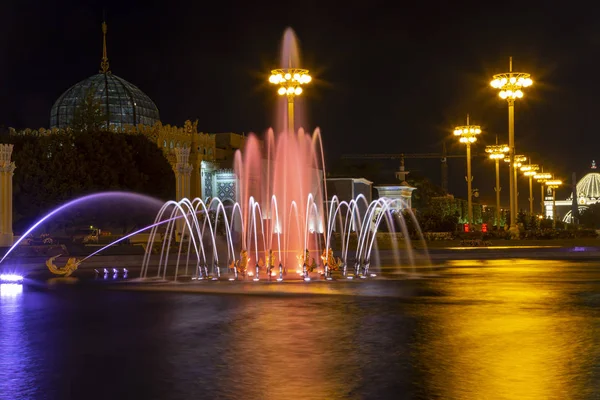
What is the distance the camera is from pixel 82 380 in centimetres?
962

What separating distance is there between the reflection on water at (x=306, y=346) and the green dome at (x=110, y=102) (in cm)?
6440

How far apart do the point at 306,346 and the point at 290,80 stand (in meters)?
18.7

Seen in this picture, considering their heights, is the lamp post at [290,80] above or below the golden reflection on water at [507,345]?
above

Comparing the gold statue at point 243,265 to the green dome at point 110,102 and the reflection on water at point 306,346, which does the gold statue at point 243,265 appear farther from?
the green dome at point 110,102

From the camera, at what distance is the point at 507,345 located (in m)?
11.6

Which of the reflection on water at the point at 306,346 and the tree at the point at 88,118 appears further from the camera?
the tree at the point at 88,118

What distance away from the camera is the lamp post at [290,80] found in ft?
97.0

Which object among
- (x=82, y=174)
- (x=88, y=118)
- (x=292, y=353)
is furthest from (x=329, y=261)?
(x=88, y=118)

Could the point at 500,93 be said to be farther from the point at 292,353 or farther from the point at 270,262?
the point at 292,353

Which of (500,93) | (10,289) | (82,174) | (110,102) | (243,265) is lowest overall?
(10,289)

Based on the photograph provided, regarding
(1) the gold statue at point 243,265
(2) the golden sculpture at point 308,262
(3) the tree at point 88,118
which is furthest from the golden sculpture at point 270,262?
(3) the tree at point 88,118

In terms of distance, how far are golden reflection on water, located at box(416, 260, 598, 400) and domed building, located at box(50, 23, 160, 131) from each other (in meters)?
66.3

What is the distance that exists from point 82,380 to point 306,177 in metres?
20.8

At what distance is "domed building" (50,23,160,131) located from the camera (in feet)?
269
